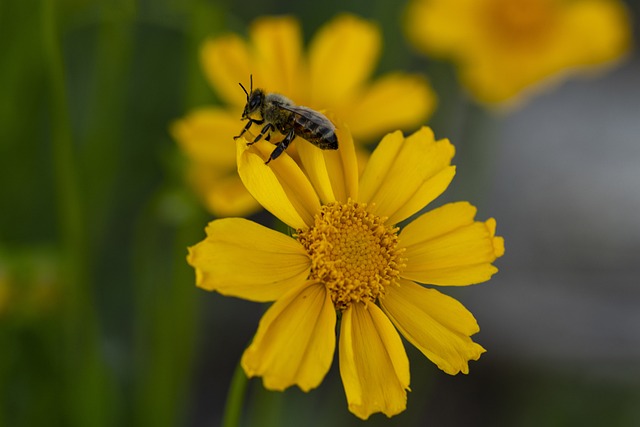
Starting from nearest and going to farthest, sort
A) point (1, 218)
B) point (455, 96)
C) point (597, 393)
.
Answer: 1. point (1, 218)
2. point (597, 393)
3. point (455, 96)

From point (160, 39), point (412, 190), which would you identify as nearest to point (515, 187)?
point (160, 39)

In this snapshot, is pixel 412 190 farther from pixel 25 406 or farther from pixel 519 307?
pixel 519 307

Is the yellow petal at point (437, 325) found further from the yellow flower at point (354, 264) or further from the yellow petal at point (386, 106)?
the yellow petal at point (386, 106)

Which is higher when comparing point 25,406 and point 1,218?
point 1,218

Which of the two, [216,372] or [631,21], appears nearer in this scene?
[216,372]

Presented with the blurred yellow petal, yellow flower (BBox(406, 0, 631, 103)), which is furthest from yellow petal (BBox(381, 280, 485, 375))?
the blurred yellow petal

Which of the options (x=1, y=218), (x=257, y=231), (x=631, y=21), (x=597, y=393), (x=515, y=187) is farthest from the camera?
(x=631, y=21)
